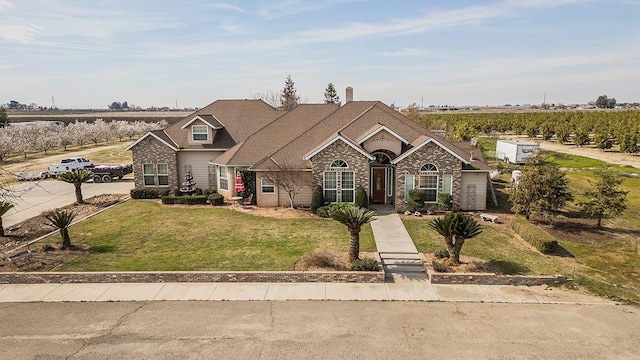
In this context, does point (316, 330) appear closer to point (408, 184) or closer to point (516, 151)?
point (408, 184)

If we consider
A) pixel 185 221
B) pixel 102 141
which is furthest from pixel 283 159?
pixel 102 141

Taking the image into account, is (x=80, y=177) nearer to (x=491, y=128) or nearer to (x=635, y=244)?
(x=635, y=244)

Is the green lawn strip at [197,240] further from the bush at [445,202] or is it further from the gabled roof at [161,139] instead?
the bush at [445,202]

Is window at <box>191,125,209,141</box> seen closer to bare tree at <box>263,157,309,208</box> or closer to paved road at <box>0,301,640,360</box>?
bare tree at <box>263,157,309,208</box>

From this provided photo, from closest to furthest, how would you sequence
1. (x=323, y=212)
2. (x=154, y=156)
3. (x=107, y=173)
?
(x=323, y=212)
(x=154, y=156)
(x=107, y=173)

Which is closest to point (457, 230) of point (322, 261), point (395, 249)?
point (395, 249)

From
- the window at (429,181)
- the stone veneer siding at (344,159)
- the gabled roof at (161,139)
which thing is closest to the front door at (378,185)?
the stone veneer siding at (344,159)

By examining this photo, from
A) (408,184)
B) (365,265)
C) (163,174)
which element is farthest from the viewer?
(163,174)
